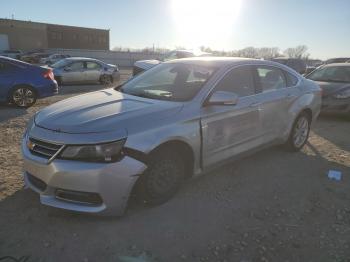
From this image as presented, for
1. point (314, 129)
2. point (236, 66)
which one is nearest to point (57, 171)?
point (236, 66)

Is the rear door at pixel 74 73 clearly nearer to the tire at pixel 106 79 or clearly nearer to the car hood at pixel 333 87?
the tire at pixel 106 79

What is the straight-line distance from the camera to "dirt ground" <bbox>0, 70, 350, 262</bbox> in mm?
3311

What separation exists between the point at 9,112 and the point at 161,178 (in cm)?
678

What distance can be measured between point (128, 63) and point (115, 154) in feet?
153

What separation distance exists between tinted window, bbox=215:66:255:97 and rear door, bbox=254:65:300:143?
0.18 m

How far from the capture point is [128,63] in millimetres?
48969

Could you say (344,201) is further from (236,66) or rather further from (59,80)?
(59,80)

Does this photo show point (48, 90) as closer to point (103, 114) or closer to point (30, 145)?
point (30, 145)

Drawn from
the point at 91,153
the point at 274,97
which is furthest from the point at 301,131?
the point at 91,153

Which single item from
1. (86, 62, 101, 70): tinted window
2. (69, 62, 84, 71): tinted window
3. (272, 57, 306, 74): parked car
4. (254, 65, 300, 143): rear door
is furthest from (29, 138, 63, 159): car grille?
(272, 57, 306, 74): parked car

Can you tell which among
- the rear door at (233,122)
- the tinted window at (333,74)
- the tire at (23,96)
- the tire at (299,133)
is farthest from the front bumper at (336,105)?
the tire at (23,96)

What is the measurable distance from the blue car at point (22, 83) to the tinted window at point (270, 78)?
23.1ft

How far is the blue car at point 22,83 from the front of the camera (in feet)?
32.2

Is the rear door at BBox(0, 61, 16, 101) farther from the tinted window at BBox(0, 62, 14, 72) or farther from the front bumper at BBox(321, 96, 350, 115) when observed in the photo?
the front bumper at BBox(321, 96, 350, 115)
